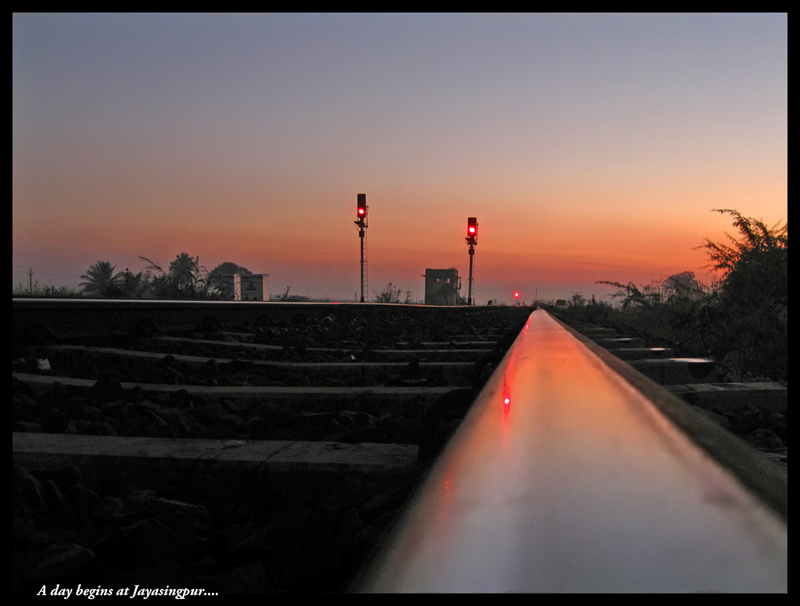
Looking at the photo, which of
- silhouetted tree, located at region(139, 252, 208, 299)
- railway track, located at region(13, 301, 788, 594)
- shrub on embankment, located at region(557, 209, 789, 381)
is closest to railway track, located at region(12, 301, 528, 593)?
railway track, located at region(13, 301, 788, 594)

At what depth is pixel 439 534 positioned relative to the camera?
531mm

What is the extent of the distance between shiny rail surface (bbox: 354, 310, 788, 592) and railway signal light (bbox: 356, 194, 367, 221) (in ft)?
59.3

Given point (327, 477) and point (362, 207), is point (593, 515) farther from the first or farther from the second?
point (362, 207)

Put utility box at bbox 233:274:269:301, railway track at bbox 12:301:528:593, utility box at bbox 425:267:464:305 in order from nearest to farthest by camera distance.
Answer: railway track at bbox 12:301:528:593 → utility box at bbox 233:274:269:301 → utility box at bbox 425:267:464:305

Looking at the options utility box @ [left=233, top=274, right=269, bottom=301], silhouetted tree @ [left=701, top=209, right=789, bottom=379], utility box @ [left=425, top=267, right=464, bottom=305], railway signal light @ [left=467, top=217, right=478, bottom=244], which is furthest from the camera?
utility box @ [left=425, top=267, right=464, bottom=305]

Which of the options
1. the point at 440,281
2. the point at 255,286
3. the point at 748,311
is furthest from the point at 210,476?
the point at 440,281

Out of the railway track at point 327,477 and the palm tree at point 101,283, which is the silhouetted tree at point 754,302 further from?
the palm tree at point 101,283

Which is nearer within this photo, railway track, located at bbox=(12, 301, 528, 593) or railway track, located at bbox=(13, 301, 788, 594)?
railway track, located at bbox=(13, 301, 788, 594)

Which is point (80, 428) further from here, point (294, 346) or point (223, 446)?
point (294, 346)

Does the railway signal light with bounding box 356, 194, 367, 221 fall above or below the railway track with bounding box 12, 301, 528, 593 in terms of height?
above

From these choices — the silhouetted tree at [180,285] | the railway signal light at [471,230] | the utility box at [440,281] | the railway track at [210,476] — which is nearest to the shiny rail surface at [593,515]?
the railway track at [210,476]

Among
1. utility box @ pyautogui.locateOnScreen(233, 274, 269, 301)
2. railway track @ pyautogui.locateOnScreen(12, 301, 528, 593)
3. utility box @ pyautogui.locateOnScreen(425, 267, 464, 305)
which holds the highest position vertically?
utility box @ pyautogui.locateOnScreen(425, 267, 464, 305)

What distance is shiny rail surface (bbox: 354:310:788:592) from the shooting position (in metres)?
0.46

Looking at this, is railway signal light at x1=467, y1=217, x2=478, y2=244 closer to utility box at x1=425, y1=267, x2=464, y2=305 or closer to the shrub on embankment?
the shrub on embankment
